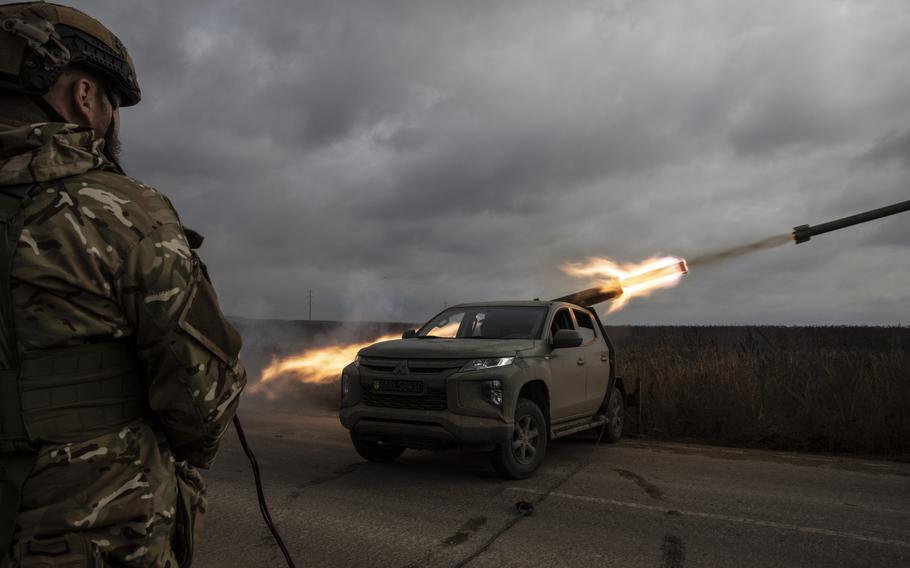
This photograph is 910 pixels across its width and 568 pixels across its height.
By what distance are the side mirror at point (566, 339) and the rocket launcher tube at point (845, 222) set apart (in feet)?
21.2

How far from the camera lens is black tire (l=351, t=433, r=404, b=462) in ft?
24.4

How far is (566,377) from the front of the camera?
25.9ft

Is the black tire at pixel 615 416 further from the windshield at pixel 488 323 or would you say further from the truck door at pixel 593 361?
the windshield at pixel 488 323

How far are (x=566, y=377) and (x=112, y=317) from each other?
265 inches

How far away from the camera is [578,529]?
5102 mm

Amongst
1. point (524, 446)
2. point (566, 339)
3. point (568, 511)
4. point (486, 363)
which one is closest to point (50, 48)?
point (568, 511)

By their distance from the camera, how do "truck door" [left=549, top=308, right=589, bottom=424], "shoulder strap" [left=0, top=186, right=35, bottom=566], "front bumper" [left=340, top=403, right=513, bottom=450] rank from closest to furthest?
1. "shoulder strap" [left=0, top=186, right=35, bottom=566]
2. "front bumper" [left=340, top=403, right=513, bottom=450]
3. "truck door" [left=549, top=308, right=589, bottom=424]

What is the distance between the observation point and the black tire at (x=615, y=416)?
364 inches

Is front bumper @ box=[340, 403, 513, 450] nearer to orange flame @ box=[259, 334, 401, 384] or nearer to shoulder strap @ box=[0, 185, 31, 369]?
shoulder strap @ box=[0, 185, 31, 369]

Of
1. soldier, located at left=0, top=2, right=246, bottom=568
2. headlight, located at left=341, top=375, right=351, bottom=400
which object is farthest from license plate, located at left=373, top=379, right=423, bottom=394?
soldier, located at left=0, top=2, right=246, bottom=568

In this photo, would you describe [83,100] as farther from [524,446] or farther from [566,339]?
[566,339]

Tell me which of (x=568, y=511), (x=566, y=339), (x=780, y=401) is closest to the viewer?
(x=568, y=511)

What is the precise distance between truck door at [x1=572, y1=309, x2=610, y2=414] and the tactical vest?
7.36 m

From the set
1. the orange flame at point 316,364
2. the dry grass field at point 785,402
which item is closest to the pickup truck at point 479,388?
the dry grass field at point 785,402
